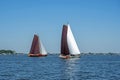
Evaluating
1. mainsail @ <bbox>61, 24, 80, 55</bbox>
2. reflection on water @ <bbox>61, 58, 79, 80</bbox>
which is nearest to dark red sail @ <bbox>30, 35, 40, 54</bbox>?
mainsail @ <bbox>61, 24, 80, 55</bbox>

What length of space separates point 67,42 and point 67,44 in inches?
33.0

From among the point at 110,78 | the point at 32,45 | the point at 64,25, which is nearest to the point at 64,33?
the point at 64,25

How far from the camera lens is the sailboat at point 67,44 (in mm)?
127812

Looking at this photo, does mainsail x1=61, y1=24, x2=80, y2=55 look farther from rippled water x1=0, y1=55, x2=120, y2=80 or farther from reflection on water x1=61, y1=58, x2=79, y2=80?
reflection on water x1=61, y1=58, x2=79, y2=80

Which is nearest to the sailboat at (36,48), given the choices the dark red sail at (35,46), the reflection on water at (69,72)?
the dark red sail at (35,46)

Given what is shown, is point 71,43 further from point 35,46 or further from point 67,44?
point 35,46

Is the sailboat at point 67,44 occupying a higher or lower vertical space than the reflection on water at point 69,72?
higher

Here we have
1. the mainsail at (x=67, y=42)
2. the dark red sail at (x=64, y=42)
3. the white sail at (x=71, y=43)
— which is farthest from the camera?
the white sail at (x=71, y=43)

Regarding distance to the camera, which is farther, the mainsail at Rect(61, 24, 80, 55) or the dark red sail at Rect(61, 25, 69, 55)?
the mainsail at Rect(61, 24, 80, 55)

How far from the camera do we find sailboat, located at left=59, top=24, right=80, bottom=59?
419ft

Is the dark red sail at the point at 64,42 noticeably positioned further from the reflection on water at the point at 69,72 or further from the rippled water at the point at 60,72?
the reflection on water at the point at 69,72

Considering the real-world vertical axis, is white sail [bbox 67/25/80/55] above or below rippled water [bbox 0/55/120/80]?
above

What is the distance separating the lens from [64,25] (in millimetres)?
129125

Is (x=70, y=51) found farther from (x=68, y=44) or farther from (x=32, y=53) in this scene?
(x=32, y=53)
